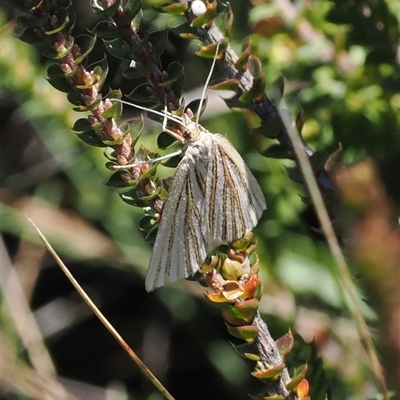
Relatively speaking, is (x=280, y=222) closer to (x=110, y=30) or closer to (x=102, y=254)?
(x=102, y=254)

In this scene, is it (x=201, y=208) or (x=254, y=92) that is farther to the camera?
(x=201, y=208)

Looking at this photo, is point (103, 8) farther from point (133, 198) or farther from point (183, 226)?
point (183, 226)

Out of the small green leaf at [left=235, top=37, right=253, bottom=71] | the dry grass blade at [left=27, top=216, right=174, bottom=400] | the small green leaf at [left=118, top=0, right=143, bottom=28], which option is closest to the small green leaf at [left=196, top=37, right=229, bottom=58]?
the small green leaf at [left=235, top=37, right=253, bottom=71]

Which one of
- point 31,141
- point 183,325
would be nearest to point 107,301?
point 183,325

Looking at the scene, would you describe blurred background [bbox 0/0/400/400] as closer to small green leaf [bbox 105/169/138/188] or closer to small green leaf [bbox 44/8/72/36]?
small green leaf [bbox 105/169/138/188]

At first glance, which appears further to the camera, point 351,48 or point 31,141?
point 31,141

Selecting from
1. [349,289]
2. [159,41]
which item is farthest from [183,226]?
[349,289]
